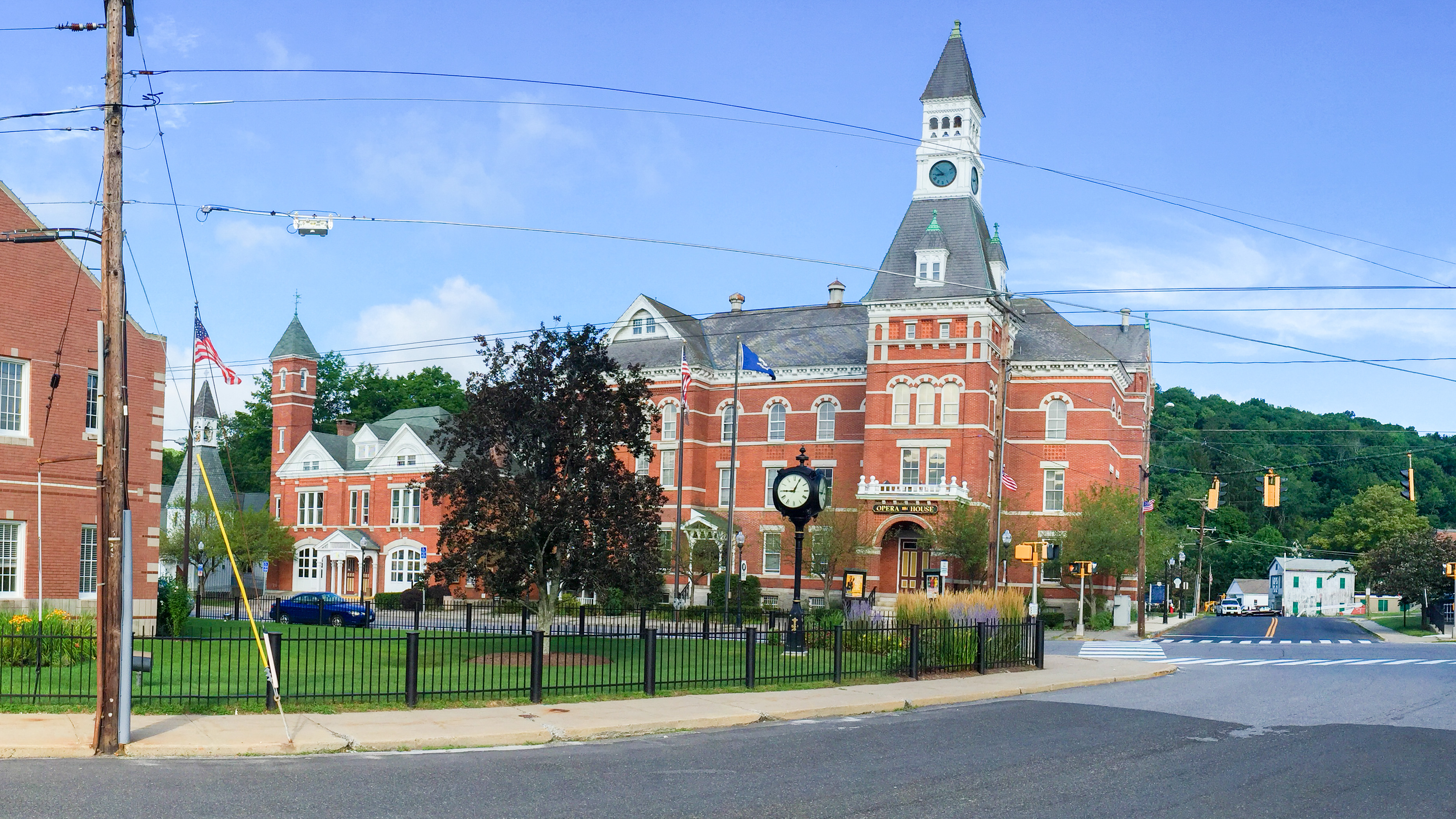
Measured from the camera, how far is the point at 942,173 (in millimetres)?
61219

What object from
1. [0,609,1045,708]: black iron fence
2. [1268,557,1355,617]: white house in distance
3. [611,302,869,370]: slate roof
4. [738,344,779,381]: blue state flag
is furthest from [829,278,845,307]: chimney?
[1268,557,1355,617]: white house in distance

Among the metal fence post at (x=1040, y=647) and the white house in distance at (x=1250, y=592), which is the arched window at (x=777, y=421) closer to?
the metal fence post at (x=1040, y=647)

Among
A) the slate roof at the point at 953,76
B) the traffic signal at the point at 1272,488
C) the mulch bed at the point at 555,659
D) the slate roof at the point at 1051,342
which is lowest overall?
the mulch bed at the point at 555,659

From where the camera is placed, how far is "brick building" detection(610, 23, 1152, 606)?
58469 mm

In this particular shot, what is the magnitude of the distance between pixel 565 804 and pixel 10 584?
81.8 feet

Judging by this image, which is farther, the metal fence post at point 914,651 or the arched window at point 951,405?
the arched window at point 951,405

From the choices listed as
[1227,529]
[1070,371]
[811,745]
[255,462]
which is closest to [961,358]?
[1070,371]

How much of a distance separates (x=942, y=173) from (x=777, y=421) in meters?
15.3

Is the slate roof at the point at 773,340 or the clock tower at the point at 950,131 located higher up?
the clock tower at the point at 950,131

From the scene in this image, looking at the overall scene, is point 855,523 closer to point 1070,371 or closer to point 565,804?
point 1070,371

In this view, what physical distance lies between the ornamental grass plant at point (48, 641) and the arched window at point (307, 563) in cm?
5126

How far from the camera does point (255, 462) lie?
103812 mm

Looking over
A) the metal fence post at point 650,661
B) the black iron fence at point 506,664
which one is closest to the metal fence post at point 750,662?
the black iron fence at point 506,664

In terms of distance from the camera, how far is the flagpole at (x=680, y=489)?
5159 centimetres
